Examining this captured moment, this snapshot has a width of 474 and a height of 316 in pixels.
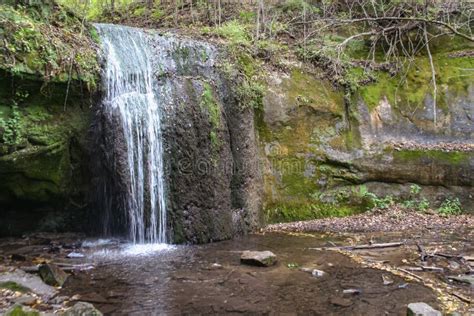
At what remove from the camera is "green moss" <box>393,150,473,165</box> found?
1084 centimetres

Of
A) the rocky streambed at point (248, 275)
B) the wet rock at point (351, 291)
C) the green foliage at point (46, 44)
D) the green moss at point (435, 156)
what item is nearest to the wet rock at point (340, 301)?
the rocky streambed at point (248, 275)

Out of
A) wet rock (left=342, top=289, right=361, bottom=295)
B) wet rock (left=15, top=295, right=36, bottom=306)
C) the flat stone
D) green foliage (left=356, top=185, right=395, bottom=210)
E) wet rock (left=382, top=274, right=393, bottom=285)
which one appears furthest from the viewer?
green foliage (left=356, top=185, right=395, bottom=210)

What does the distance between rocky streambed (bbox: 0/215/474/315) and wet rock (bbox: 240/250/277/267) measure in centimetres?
7

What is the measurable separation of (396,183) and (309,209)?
8.09ft

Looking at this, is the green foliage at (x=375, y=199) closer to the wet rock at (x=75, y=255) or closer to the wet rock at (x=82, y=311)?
the wet rock at (x=75, y=255)

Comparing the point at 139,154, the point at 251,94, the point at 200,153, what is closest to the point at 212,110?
the point at 200,153

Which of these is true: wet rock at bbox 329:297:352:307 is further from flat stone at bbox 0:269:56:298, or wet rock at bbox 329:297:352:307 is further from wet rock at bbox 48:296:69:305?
flat stone at bbox 0:269:56:298

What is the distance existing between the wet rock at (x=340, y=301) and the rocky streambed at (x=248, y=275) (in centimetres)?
1

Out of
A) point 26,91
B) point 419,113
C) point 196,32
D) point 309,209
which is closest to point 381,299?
point 309,209

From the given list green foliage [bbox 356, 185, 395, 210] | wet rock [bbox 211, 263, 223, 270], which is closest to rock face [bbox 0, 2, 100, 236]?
wet rock [bbox 211, 263, 223, 270]

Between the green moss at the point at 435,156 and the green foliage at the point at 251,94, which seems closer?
the green foliage at the point at 251,94

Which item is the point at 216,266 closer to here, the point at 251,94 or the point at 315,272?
the point at 315,272

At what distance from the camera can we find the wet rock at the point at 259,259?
6.55m

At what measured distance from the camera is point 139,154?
27.1ft
